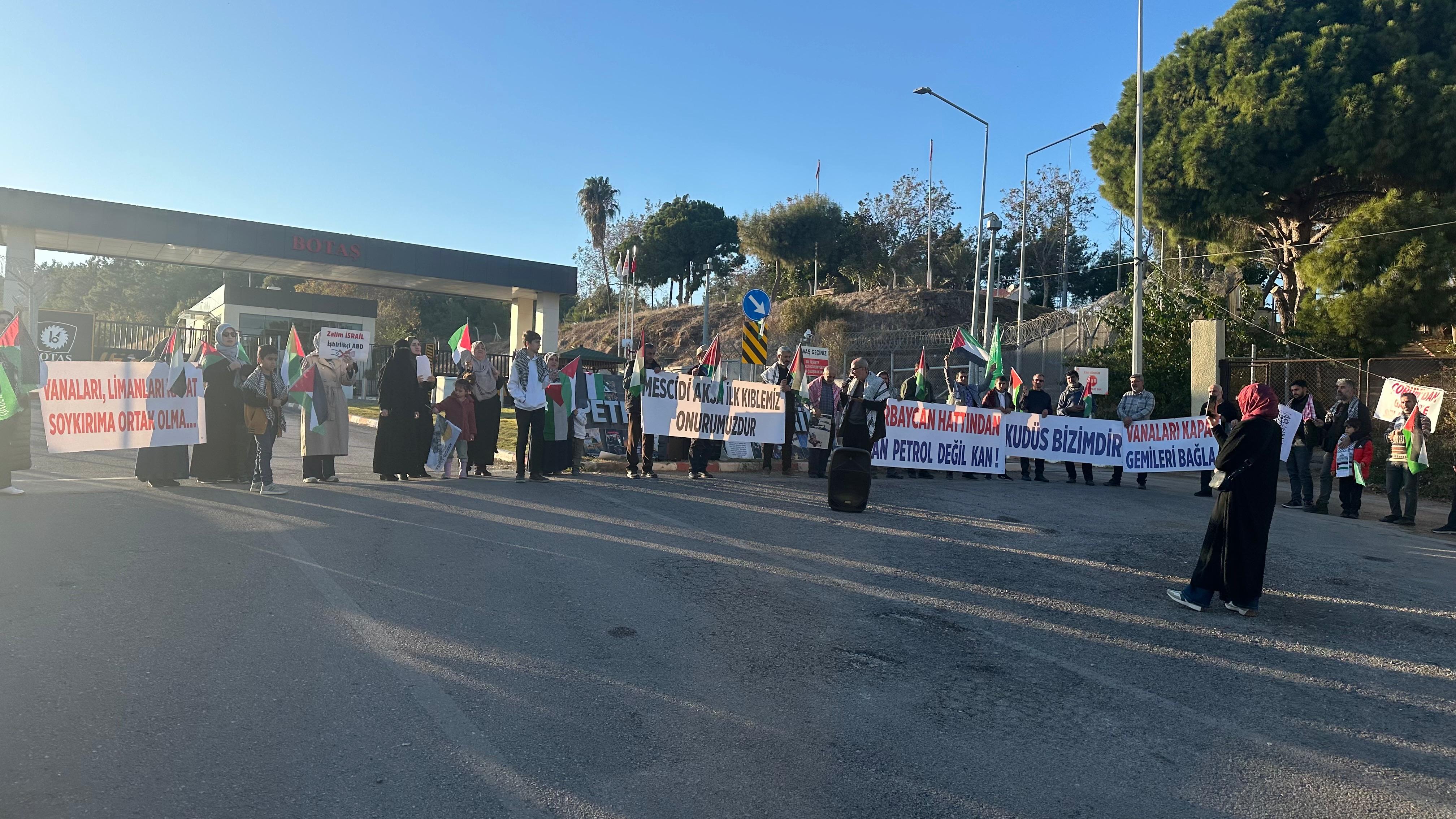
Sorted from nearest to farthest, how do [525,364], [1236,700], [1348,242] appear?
1. [1236,700]
2. [525,364]
3. [1348,242]

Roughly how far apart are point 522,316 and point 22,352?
23.1 m

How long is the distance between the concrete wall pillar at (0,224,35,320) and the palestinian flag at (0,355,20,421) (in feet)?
47.8

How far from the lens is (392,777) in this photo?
374cm

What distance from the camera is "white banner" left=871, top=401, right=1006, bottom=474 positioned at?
14602mm

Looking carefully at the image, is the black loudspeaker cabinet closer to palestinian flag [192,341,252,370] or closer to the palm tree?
palestinian flag [192,341,252,370]

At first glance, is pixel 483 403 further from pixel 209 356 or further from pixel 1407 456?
pixel 1407 456

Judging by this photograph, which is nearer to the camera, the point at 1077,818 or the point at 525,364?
the point at 1077,818

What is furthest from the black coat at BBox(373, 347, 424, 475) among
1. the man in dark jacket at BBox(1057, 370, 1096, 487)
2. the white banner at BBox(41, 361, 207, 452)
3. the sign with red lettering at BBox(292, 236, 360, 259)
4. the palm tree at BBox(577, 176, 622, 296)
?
the palm tree at BBox(577, 176, 622, 296)

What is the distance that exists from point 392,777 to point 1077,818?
2740 mm

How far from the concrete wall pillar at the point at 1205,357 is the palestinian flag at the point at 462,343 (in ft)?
48.4

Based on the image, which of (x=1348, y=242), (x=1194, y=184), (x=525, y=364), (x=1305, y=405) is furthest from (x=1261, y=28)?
(x=525, y=364)

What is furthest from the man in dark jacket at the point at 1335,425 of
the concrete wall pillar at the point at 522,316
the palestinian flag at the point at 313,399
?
the concrete wall pillar at the point at 522,316

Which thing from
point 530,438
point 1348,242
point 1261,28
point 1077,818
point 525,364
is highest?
point 1261,28

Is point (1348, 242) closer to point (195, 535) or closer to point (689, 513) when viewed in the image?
point (689, 513)
